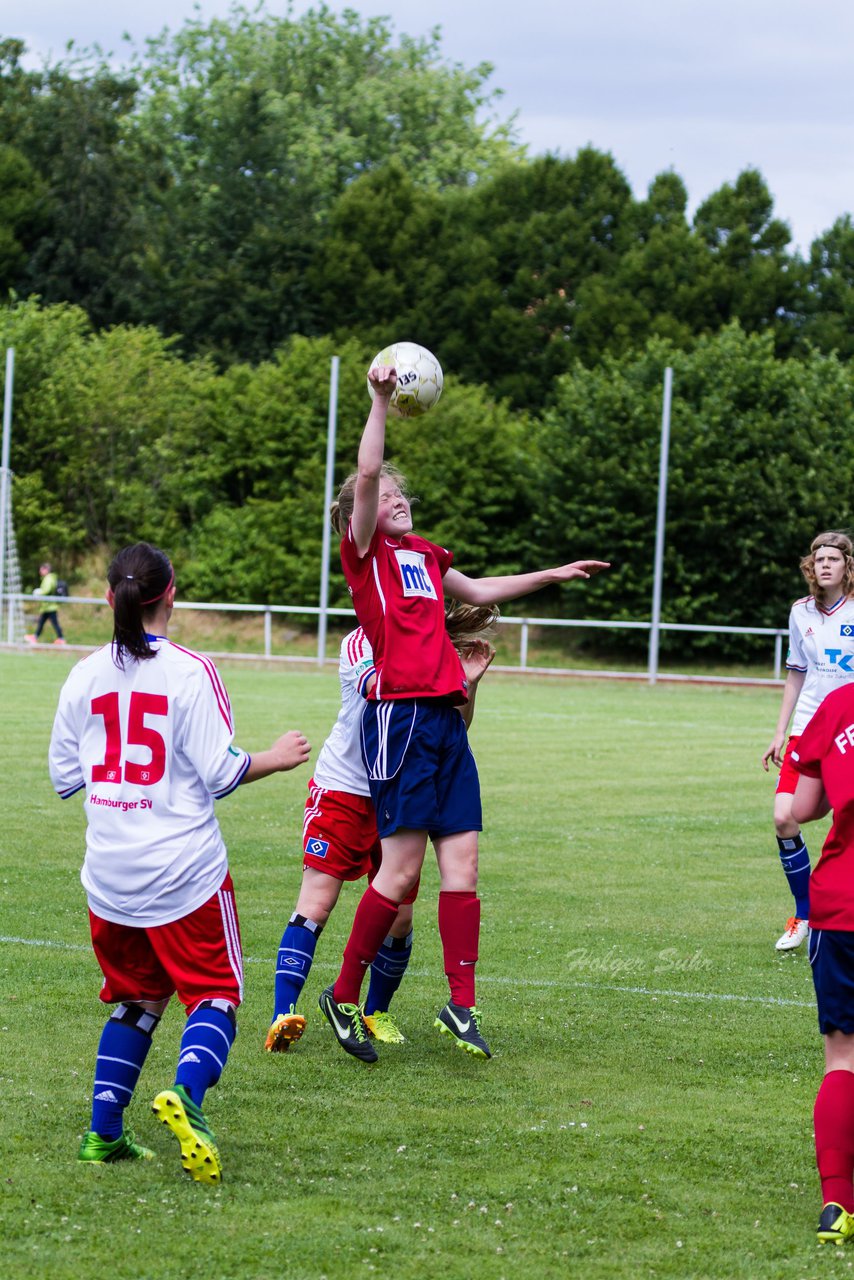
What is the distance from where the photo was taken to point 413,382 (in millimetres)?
6461

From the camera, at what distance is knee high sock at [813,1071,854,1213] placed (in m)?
3.98

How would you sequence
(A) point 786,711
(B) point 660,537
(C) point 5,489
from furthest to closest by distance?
1. (C) point 5,489
2. (B) point 660,537
3. (A) point 786,711

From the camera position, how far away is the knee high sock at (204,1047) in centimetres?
424

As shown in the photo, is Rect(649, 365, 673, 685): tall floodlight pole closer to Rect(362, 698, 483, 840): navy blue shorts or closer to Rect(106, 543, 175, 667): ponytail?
Rect(362, 698, 483, 840): navy blue shorts

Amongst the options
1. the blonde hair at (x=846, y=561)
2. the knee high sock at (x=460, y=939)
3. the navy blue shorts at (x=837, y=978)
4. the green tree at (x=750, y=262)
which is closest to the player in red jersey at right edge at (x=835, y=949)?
the navy blue shorts at (x=837, y=978)

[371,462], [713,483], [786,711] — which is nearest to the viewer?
[371,462]

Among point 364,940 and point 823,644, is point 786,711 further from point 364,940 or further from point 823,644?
point 364,940

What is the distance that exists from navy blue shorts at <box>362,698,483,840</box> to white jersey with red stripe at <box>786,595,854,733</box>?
2999mm

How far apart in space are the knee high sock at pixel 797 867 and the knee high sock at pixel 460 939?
292 centimetres

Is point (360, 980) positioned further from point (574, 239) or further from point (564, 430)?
point (574, 239)

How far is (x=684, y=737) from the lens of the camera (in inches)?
780

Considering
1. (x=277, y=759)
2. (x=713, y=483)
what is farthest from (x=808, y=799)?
(x=713, y=483)

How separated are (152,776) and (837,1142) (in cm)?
202

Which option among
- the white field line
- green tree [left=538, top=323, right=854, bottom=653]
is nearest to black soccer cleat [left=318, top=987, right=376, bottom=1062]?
the white field line
